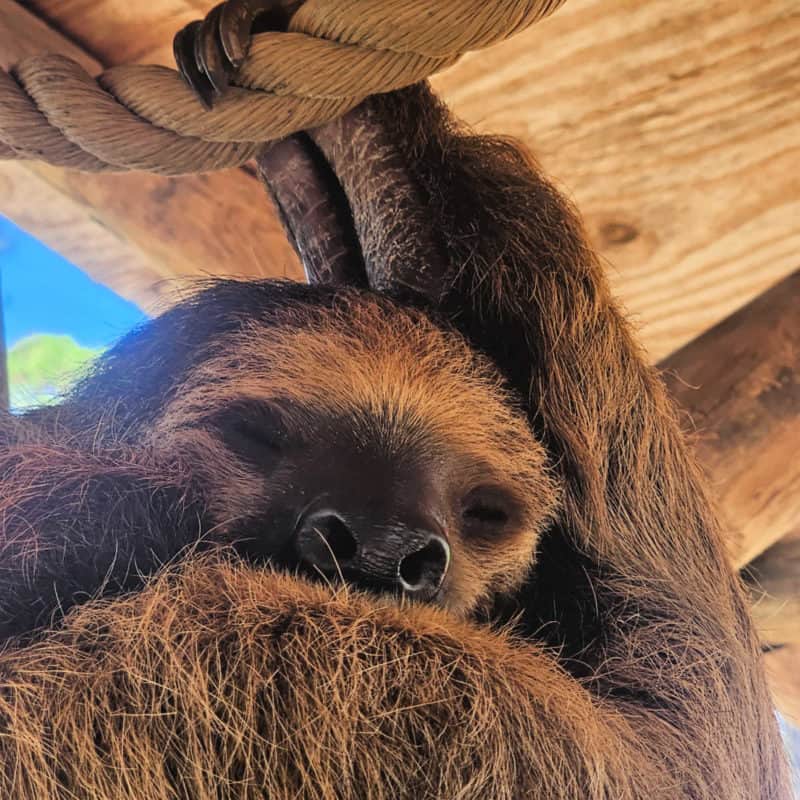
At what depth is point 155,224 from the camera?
1.23 m

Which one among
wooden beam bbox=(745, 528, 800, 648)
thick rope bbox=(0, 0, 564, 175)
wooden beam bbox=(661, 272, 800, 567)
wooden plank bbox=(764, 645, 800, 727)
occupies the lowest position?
wooden plank bbox=(764, 645, 800, 727)

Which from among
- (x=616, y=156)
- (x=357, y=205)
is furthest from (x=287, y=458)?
(x=616, y=156)

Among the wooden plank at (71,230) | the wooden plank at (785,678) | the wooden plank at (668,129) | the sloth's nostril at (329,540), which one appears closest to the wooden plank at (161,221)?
the wooden plank at (71,230)

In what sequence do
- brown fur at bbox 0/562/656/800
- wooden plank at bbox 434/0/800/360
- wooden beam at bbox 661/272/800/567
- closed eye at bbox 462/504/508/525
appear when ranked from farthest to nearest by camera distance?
wooden beam at bbox 661/272/800/567 → wooden plank at bbox 434/0/800/360 → closed eye at bbox 462/504/508/525 → brown fur at bbox 0/562/656/800

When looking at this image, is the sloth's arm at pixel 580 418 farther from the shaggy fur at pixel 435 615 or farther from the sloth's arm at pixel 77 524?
the sloth's arm at pixel 77 524

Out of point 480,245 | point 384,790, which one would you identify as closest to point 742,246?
point 480,245

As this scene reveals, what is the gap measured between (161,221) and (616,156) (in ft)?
1.53

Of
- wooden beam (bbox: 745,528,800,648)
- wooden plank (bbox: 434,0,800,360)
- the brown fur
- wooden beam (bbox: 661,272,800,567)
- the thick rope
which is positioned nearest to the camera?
the brown fur

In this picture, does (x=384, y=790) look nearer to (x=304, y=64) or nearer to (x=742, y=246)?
(x=304, y=64)

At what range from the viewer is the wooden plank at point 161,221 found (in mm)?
1191

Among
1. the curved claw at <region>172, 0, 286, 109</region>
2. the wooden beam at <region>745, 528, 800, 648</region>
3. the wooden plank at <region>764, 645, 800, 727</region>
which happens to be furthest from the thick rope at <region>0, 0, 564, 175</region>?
the wooden plank at <region>764, 645, 800, 727</region>

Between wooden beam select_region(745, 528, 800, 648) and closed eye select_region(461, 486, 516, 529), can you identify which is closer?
closed eye select_region(461, 486, 516, 529)

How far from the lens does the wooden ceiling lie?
3.40ft

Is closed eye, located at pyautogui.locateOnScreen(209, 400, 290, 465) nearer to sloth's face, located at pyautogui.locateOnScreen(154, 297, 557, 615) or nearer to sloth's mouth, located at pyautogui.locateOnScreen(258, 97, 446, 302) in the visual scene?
sloth's face, located at pyautogui.locateOnScreen(154, 297, 557, 615)
